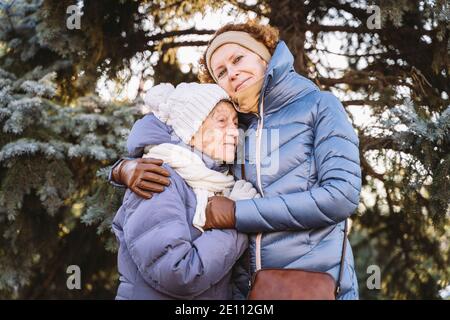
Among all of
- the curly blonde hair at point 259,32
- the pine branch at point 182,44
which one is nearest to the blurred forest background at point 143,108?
the pine branch at point 182,44

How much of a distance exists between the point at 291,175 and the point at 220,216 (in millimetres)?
368

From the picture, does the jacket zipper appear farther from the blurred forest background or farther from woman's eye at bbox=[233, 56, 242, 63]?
the blurred forest background

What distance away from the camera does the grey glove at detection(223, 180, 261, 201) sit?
2535mm

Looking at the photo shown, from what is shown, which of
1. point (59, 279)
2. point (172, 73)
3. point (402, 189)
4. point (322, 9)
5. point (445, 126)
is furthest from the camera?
point (59, 279)

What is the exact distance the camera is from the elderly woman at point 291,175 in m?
2.42

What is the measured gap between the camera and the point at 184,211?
2.40 m

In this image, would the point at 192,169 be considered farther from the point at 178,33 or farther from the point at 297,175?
the point at 178,33

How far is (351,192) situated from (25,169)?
2560 millimetres

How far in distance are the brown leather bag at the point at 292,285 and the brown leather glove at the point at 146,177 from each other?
0.54 m

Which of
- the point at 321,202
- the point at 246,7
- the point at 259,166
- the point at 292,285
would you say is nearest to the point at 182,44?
the point at 246,7

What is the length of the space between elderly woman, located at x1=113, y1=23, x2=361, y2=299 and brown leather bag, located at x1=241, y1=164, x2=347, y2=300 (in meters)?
0.14

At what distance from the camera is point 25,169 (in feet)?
13.5
